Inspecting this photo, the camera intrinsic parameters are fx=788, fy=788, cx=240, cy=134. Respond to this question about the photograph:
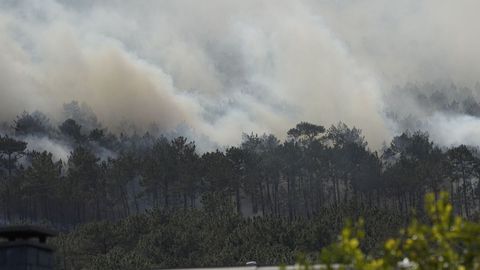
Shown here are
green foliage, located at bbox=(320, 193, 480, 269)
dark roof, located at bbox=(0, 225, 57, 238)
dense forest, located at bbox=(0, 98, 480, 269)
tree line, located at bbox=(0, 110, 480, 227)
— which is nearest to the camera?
green foliage, located at bbox=(320, 193, 480, 269)

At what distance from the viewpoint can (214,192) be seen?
12275 cm

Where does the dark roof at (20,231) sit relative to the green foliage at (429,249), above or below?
above

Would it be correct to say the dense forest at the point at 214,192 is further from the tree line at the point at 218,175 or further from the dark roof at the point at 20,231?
the dark roof at the point at 20,231

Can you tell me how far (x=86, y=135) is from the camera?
17525 cm

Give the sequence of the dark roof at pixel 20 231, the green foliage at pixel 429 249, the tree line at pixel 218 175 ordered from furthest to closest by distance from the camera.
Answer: the tree line at pixel 218 175 → the dark roof at pixel 20 231 → the green foliage at pixel 429 249

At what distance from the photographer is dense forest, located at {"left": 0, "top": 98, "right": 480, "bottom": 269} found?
9425 cm

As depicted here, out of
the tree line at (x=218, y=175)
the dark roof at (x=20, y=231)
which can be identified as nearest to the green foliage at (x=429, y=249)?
the dark roof at (x=20, y=231)

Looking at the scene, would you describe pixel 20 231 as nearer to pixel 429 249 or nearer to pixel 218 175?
pixel 429 249

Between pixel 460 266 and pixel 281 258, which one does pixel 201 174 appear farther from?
pixel 460 266

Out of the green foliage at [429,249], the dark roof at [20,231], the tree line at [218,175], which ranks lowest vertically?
the green foliage at [429,249]

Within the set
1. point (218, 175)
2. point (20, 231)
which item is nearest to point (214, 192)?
point (218, 175)

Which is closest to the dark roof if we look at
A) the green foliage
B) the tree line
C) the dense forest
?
the green foliage

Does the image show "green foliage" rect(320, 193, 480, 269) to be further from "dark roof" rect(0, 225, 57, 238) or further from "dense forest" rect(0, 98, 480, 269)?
"dense forest" rect(0, 98, 480, 269)

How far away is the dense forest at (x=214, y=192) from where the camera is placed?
94250mm
